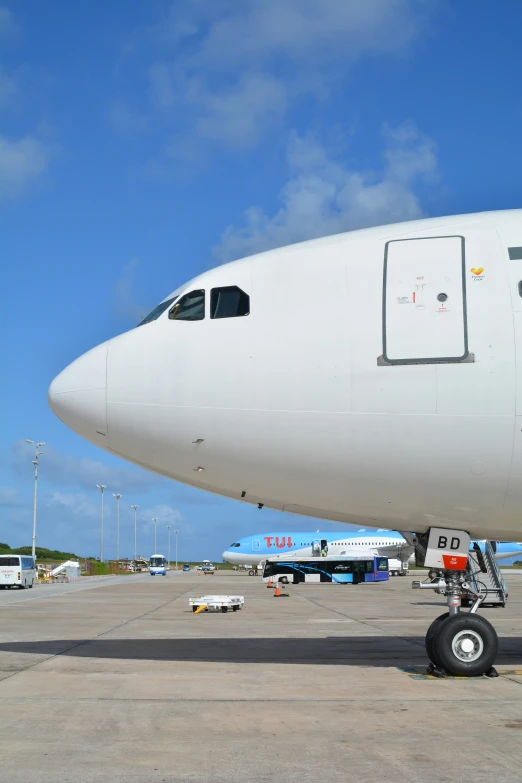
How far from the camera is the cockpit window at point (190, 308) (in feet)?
33.4

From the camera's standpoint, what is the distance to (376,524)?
416 inches

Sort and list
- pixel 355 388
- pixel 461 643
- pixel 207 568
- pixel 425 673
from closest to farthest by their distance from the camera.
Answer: pixel 355 388
pixel 461 643
pixel 425 673
pixel 207 568

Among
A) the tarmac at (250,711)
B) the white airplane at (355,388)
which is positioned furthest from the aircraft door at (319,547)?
the white airplane at (355,388)

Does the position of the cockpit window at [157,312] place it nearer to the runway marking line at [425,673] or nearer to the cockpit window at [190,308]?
the cockpit window at [190,308]

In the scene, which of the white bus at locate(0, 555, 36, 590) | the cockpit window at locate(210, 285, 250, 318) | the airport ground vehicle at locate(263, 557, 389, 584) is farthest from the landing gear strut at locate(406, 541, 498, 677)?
the airport ground vehicle at locate(263, 557, 389, 584)

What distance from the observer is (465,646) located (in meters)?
9.58

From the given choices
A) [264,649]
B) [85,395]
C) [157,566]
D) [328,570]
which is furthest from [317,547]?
[85,395]

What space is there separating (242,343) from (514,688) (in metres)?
5.16

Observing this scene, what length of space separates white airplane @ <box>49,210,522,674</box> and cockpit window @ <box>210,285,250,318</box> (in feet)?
0.07

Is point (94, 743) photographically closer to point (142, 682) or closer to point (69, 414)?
point (142, 682)

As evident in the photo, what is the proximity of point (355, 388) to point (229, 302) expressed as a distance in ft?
6.59

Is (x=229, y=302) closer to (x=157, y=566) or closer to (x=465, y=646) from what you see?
(x=465, y=646)

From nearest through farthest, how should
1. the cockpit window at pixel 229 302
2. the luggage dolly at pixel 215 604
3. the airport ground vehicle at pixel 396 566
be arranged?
the cockpit window at pixel 229 302 < the luggage dolly at pixel 215 604 < the airport ground vehicle at pixel 396 566

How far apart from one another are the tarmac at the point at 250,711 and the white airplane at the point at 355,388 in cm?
149
